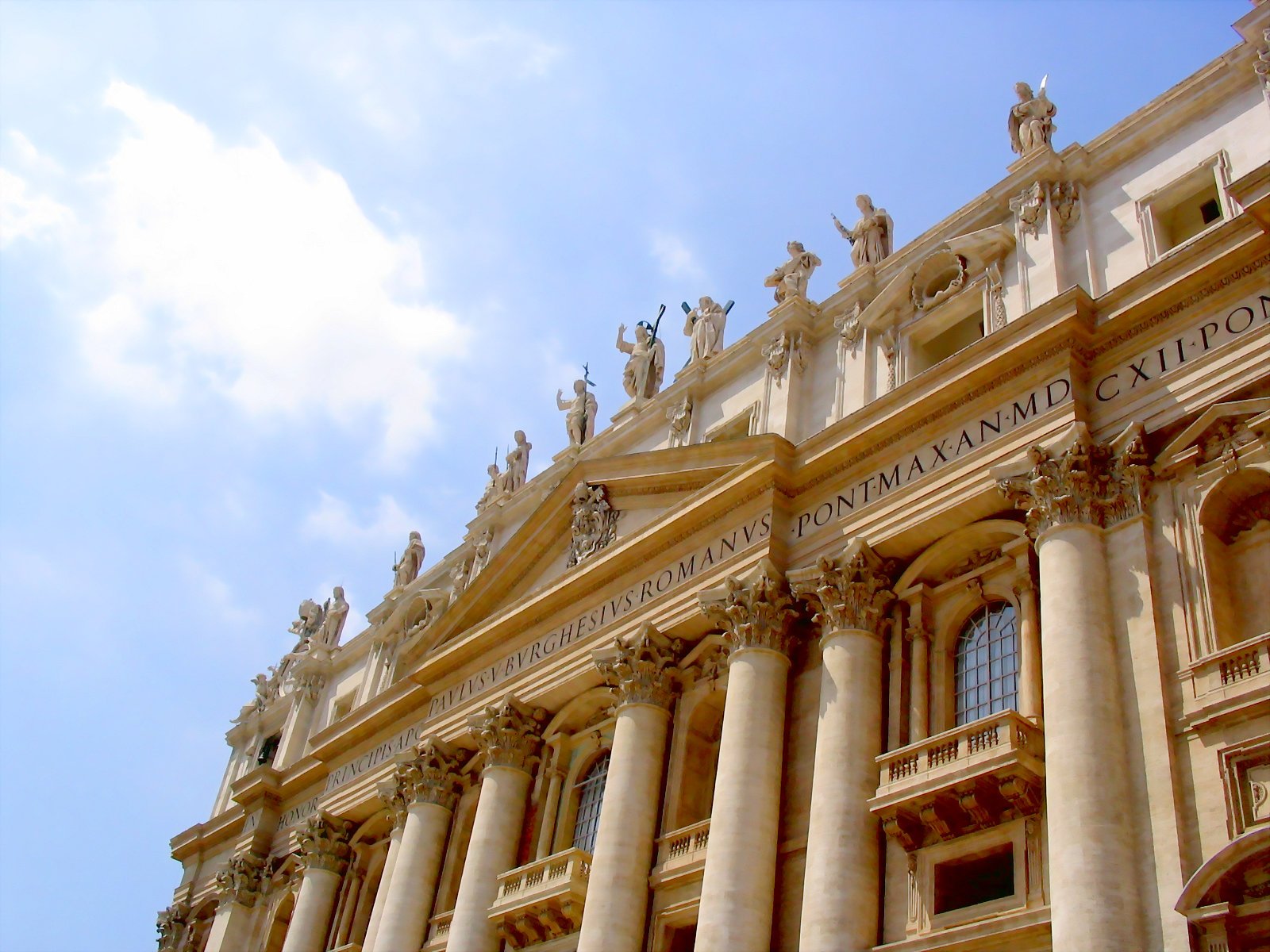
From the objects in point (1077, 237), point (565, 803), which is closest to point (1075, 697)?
point (1077, 237)

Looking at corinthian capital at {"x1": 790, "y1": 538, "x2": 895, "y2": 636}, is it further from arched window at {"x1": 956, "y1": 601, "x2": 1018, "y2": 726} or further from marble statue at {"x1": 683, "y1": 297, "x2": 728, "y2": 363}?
marble statue at {"x1": 683, "y1": 297, "x2": 728, "y2": 363}

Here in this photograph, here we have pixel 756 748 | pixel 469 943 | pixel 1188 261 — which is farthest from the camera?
pixel 469 943

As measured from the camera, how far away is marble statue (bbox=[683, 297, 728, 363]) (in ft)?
109

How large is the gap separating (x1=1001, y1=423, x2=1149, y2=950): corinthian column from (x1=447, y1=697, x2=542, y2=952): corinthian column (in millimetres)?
12768

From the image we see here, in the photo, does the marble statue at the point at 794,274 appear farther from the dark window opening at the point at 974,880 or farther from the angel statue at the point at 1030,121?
the dark window opening at the point at 974,880

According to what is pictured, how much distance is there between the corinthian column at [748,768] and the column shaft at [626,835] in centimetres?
212

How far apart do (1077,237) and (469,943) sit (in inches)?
696

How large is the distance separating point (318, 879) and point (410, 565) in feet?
35.3

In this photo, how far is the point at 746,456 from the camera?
89.4 ft

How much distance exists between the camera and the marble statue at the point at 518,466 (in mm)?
Result: 39000

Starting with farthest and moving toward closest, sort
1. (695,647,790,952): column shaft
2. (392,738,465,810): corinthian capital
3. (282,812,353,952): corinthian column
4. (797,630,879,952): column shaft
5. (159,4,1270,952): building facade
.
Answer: (282,812,353,952): corinthian column < (392,738,465,810): corinthian capital < (695,647,790,952): column shaft < (797,630,879,952): column shaft < (159,4,1270,952): building facade

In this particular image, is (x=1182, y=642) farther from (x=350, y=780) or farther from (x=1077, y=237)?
(x=350, y=780)

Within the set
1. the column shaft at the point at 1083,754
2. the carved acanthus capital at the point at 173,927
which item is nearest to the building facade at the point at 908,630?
the column shaft at the point at 1083,754

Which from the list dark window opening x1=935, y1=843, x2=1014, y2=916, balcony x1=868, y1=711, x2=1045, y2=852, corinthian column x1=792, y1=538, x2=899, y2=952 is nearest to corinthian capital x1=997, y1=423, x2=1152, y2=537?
balcony x1=868, y1=711, x2=1045, y2=852
